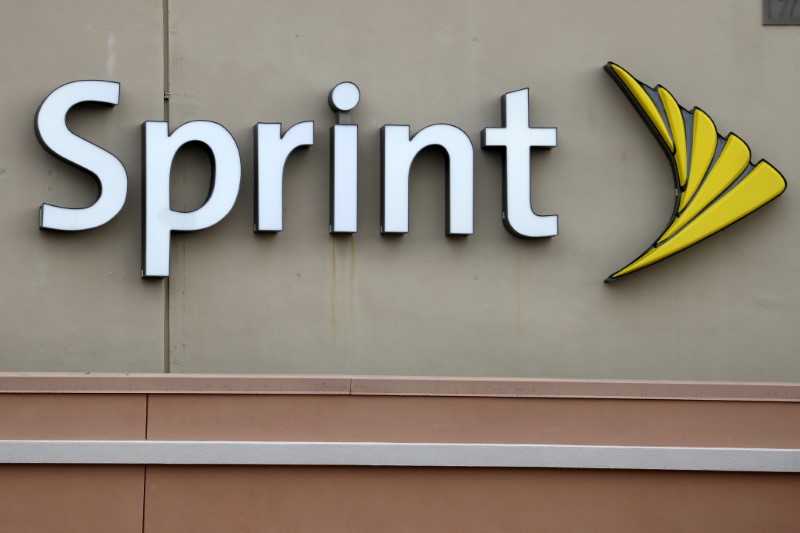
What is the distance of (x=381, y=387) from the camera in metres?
6.45

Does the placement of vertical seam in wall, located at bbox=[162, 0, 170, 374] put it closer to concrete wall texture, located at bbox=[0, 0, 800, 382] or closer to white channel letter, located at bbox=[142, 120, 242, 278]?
concrete wall texture, located at bbox=[0, 0, 800, 382]

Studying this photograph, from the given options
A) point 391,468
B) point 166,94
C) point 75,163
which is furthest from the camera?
point 166,94

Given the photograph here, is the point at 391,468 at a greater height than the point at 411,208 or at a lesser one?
lesser

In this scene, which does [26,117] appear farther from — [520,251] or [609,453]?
[609,453]

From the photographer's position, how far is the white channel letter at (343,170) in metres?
7.66

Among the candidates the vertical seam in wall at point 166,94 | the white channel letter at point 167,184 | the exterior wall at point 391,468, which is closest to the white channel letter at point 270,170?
the white channel letter at point 167,184

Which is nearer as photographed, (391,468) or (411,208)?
(391,468)

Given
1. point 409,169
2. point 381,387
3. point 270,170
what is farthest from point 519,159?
point 381,387

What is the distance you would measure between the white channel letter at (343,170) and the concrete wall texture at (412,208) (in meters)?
0.20

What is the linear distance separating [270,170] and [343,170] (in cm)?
57

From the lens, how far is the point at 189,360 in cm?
769

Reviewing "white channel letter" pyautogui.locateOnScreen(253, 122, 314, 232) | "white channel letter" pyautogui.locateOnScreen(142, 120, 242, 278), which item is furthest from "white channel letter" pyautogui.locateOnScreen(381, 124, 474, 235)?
"white channel letter" pyautogui.locateOnScreen(142, 120, 242, 278)

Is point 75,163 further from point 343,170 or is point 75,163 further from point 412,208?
point 412,208

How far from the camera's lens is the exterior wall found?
6309mm
